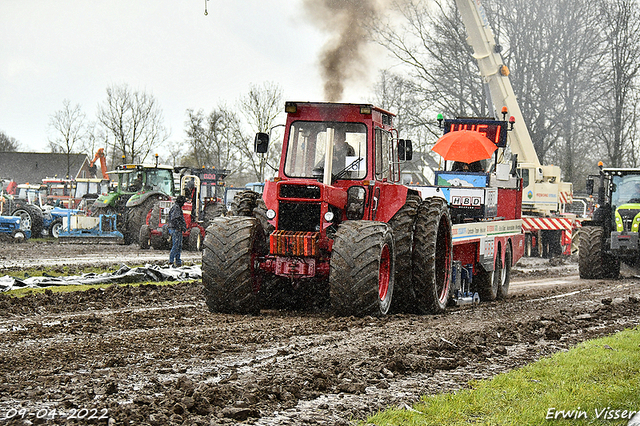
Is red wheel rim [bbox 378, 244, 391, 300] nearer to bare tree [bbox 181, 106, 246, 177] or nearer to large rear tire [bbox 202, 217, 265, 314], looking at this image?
large rear tire [bbox 202, 217, 265, 314]

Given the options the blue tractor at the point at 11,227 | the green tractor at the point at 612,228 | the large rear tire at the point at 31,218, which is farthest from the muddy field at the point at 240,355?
the large rear tire at the point at 31,218

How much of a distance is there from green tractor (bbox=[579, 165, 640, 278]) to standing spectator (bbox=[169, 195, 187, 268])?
9896 millimetres

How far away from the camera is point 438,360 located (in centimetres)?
718

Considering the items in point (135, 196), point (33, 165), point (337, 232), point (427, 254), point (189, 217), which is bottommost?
point (427, 254)

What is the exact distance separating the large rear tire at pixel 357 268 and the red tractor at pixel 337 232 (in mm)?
12

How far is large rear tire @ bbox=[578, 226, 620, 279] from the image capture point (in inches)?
745

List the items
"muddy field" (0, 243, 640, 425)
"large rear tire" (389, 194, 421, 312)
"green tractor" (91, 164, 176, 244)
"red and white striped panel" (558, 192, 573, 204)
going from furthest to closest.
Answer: "red and white striped panel" (558, 192, 573, 204) < "green tractor" (91, 164, 176, 244) < "large rear tire" (389, 194, 421, 312) < "muddy field" (0, 243, 640, 425)

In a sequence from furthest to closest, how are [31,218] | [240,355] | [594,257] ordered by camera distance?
[31,218], [594,257], [240,355]

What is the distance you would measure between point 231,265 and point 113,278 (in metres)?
5.58

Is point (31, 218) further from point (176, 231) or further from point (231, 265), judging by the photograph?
point (231, 265)

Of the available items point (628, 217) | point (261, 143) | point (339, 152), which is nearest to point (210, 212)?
point (628, 217)

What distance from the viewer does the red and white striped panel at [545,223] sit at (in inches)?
1034

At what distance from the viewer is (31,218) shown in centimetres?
2884

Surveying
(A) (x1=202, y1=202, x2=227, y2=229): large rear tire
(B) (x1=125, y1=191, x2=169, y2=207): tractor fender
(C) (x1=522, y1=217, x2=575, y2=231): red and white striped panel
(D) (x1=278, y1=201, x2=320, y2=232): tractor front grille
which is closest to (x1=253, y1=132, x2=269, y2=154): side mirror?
(D) (x1=278, y1=201, x2=320, y2=232): tractor front grille
